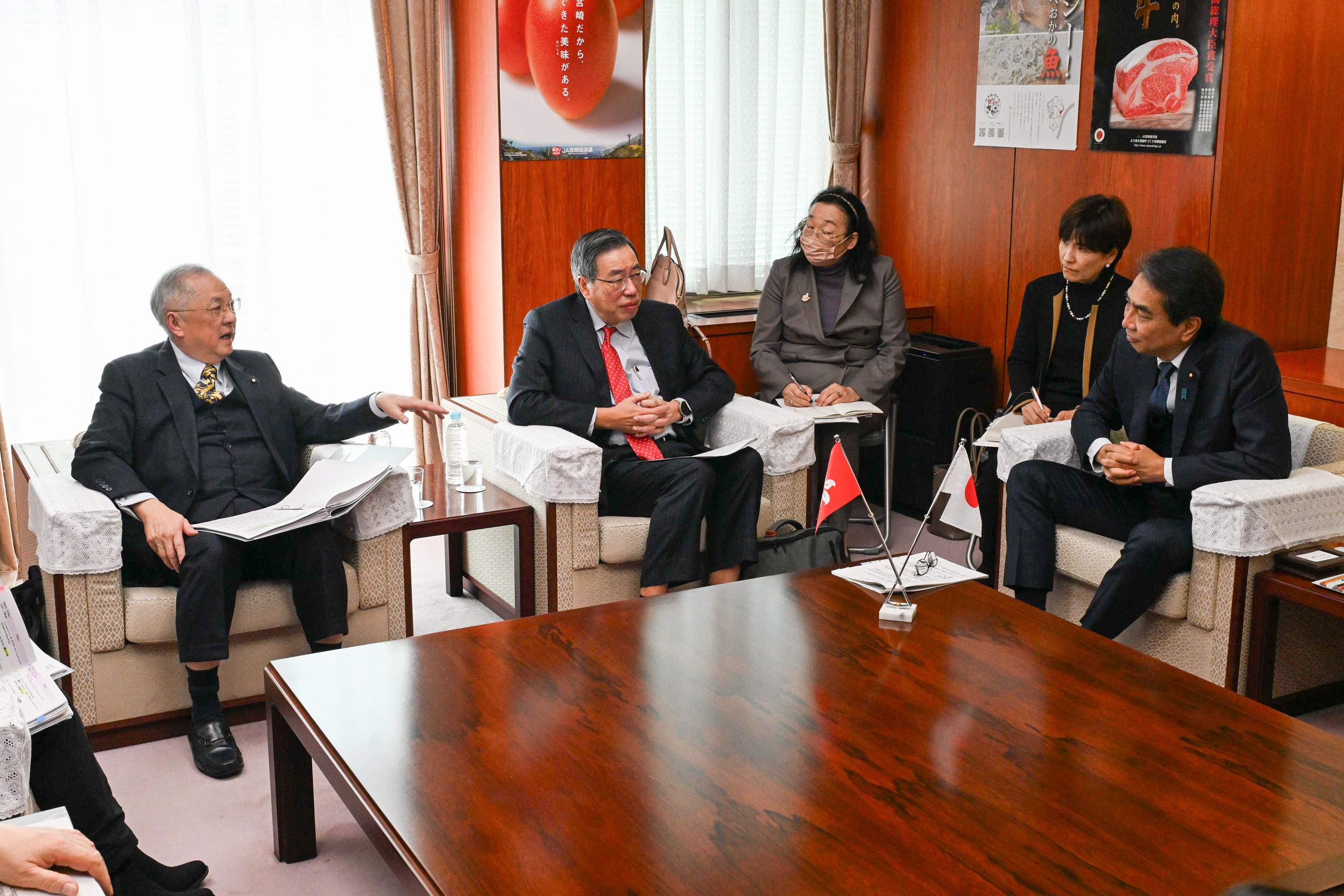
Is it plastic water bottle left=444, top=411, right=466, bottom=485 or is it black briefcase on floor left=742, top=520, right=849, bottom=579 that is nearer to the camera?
black briefcase on floor left=742, top=520, right=849, bottom=579

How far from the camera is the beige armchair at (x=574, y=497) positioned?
141 inches

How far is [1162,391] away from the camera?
11.5 feet

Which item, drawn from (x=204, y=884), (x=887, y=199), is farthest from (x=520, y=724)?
(x=887, y=199)

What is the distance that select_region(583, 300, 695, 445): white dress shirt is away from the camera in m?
3.96

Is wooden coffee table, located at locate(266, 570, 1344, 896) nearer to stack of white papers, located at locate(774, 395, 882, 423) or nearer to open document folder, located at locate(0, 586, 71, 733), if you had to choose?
open document folder, located at locate(0, 586, 71, 733)

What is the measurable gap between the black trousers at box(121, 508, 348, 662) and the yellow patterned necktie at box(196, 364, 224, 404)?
0.42m

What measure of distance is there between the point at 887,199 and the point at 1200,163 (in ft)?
5.49

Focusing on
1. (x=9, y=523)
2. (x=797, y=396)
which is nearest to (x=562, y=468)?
(x=797, y=396)

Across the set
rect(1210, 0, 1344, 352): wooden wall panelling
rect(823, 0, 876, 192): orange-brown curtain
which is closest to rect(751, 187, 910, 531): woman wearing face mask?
rect(823, 0, 876, 192): orange-brown curtain

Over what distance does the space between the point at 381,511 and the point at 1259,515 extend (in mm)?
2232

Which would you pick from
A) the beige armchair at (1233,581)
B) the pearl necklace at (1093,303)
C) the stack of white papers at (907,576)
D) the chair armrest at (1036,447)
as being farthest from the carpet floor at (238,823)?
the pearl necklace at (1093,303)

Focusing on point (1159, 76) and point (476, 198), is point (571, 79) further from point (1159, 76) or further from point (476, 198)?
point (1159, 76)

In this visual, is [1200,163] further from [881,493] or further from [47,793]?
[47,793]

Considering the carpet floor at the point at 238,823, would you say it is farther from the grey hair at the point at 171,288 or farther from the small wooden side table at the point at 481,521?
the grey hair at the point at 171,288
